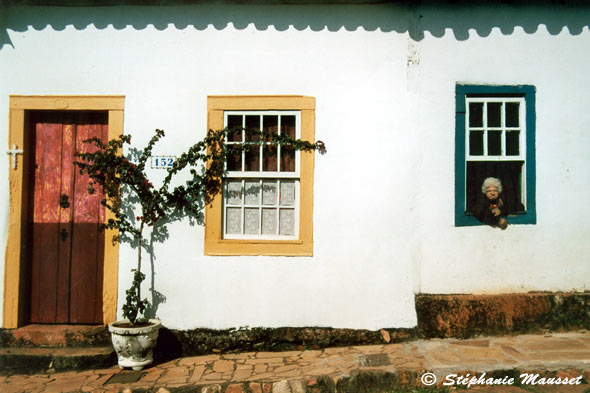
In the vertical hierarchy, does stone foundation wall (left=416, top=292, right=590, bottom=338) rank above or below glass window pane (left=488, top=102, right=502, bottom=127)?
below

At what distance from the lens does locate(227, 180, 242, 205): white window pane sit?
5992mm

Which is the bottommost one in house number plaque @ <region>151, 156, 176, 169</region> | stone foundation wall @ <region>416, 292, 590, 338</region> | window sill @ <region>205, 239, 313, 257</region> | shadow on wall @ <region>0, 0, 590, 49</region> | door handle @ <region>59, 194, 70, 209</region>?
stone foundation wall @ <region>416, 292, 590, 338</region>

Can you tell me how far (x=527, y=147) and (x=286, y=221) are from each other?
9.61 ft

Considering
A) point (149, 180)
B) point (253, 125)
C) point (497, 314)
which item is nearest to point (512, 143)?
point (497, 314)

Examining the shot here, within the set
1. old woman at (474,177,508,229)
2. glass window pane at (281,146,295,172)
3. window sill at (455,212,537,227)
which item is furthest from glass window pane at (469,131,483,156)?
glass window pane at (281,146,295,172)

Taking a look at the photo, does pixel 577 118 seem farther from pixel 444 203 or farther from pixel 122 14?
pixel 122 14

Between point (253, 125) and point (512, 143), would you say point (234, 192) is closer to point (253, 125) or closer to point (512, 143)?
point (253, 125)

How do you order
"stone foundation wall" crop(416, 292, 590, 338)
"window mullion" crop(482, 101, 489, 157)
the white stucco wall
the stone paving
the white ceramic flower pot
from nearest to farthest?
the stone paving, the white ceramic flower pot, "stone foundation wall" crop(416, 292, 590, 338), the white stucco wall, "window mullion" crop(482, 101, 489, 157)

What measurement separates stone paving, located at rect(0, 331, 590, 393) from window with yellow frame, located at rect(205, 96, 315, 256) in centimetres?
123

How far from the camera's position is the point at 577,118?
5875mm

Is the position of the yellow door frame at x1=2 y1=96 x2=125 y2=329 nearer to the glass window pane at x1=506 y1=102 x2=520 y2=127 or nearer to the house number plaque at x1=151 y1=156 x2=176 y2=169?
the house number plaque at x1=151 y1=156 x2=176 y2=169

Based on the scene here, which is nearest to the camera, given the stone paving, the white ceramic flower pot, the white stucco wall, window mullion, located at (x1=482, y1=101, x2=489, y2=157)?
the stone paving

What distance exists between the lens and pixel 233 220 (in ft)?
19.7

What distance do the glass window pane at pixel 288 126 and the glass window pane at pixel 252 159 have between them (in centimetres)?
39
